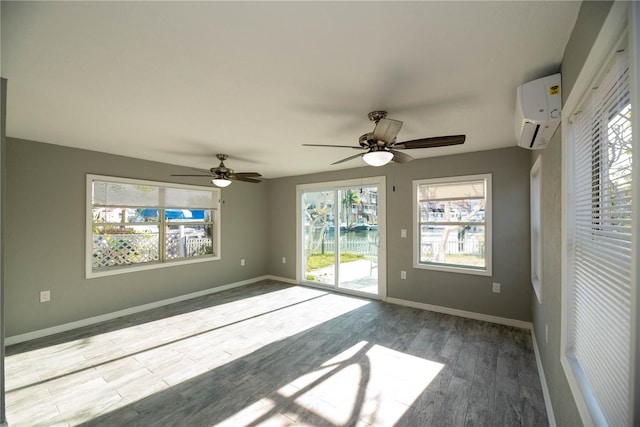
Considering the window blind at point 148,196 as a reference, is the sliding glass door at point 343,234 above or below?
below

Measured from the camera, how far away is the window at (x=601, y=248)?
2.89 feet

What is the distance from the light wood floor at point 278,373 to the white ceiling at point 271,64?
246cm

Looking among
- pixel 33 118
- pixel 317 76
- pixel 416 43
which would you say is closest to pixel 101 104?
pixel 33 118

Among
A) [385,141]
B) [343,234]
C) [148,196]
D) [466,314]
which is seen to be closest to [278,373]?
[385,141]

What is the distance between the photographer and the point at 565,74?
5.05ft

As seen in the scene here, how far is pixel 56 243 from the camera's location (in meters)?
3.45

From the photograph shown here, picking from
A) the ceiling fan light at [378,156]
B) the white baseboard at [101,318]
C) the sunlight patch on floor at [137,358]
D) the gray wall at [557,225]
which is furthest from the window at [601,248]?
the white baseboard at [101,318]

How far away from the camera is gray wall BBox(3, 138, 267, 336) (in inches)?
124

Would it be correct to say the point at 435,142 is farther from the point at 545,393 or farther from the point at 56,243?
the point at 56,243

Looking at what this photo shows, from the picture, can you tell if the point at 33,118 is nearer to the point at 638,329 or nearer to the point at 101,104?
the point at 101,104

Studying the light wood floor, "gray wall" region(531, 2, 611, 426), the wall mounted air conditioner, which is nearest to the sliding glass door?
the light wood floor

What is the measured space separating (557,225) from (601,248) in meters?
0.79

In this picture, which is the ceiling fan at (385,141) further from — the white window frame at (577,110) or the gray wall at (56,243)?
the gray wall at (56,243)

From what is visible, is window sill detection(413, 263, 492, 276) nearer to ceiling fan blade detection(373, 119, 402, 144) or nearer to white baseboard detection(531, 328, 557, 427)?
white baseboard detection(531, 328, 557, 427)
